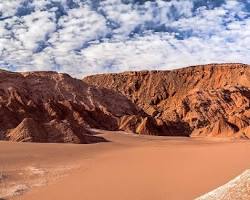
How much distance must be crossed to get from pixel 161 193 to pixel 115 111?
45.7 m

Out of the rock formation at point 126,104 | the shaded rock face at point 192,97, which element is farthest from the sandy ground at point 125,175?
the shaded rock face at point 192,97

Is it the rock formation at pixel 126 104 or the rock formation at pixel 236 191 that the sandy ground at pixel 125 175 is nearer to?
the rock formation at pixel 236 191

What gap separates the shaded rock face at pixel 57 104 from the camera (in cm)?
3588

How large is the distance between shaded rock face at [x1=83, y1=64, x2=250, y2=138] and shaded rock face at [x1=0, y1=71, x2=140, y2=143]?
13.1 feet

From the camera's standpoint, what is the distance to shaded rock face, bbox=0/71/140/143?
35.9 m

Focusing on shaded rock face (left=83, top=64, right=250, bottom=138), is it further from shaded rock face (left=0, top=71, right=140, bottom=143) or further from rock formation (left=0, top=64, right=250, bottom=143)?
shaded rock face (left=0, top=71, right=140, bottom=143)

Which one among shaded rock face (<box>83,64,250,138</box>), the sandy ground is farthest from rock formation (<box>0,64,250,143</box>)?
the sandy ground

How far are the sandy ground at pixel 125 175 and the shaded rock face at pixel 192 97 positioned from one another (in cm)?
3685

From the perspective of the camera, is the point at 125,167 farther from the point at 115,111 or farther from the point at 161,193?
the point at 115,111

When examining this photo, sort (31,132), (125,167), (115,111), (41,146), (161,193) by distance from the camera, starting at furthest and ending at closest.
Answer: (115,111), (31,132), (41,146), (125,167), (161,193)

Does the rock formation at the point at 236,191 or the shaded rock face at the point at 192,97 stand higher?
the rock formation at the point at 236,191

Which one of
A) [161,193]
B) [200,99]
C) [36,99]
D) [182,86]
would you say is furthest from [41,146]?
[182,86]

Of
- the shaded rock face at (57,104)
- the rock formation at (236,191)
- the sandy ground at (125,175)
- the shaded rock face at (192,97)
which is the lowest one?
the shaded rock face at (192,97)

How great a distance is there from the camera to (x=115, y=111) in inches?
2151
